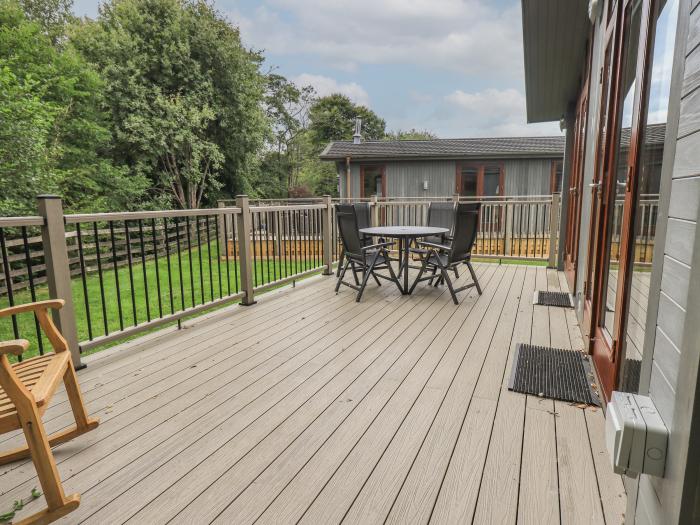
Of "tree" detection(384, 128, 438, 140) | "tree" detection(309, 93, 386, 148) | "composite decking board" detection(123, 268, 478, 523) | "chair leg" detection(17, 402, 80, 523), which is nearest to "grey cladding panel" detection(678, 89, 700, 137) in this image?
"composite decking board" detection(123, 268, 478, 523)

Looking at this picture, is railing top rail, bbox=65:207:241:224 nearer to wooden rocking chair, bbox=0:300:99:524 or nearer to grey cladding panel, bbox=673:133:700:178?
wooden rocking chair, bbox=0:300:99:524

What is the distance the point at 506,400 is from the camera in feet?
7.05

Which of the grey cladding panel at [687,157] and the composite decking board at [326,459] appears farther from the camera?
the composite decking board at [326,459]

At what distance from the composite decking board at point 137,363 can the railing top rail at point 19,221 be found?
97cm

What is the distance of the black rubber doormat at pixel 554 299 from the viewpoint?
407 cm

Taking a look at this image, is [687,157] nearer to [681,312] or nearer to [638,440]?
[681,312]

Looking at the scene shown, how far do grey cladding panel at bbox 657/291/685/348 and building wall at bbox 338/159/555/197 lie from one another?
39.1 feet

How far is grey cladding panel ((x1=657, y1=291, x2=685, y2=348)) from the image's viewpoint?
89 cm

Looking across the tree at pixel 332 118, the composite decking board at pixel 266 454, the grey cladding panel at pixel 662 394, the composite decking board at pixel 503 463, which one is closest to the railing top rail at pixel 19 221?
the composite decking board at pixel 266 454

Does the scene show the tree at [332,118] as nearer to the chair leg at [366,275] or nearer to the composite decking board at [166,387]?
the chair leg at [366,275]

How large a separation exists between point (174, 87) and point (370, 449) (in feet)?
45.7

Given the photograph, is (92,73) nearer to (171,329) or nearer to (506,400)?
(171,329)

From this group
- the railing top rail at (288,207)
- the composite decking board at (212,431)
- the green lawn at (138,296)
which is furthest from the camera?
the railing top rail at (288,207)

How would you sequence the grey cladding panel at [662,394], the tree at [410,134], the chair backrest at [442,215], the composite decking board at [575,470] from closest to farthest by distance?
the grey cladding panel at [662,394], the composite decking board at [575,470], the chair backrest at [442,215], the tree at [410,134]
